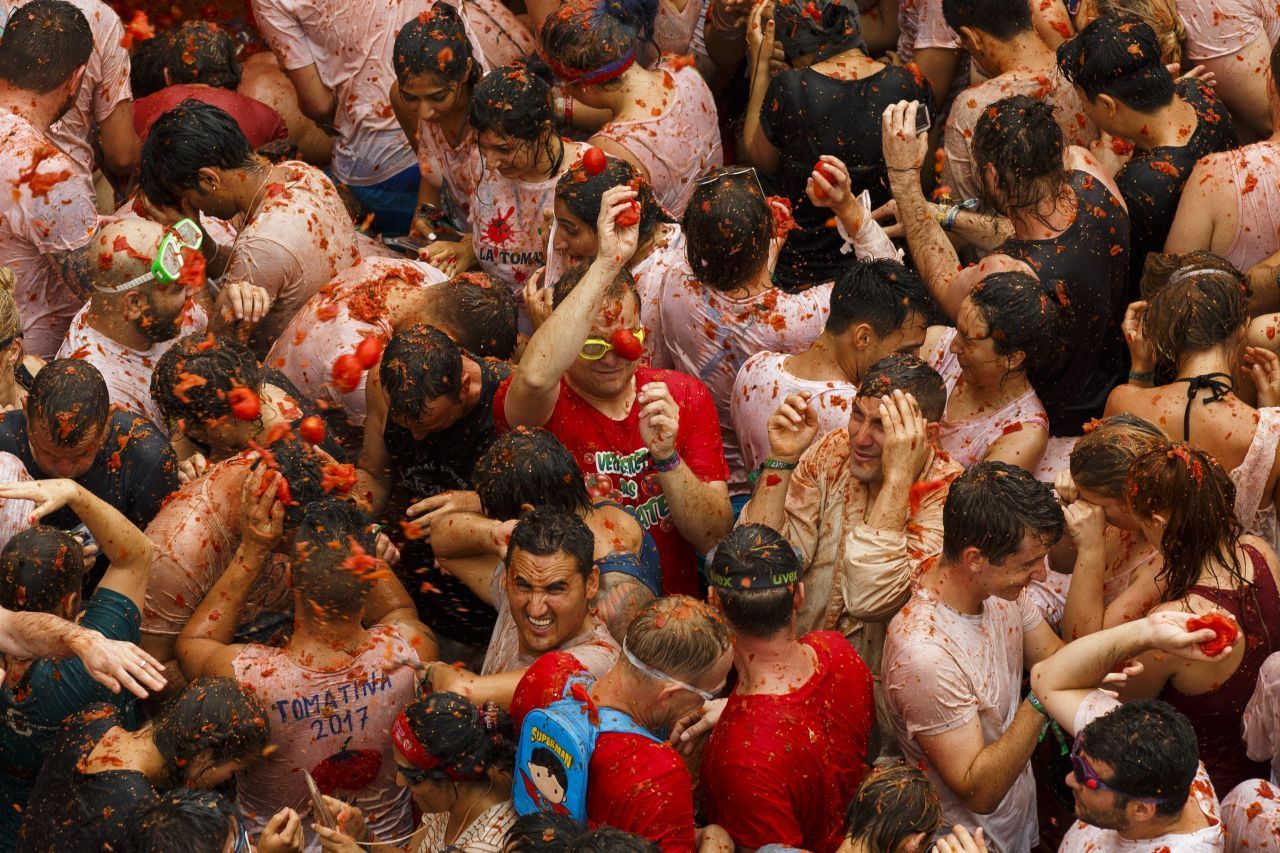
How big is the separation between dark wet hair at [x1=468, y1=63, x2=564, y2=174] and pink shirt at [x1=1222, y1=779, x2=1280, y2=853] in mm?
4006

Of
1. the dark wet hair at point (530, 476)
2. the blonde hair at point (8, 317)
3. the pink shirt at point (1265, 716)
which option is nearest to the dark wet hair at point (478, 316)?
the dark wet hair at point (530, 476)

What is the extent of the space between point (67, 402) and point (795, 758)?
2935 mm

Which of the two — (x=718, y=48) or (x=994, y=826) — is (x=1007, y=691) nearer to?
(x=994, y=826)

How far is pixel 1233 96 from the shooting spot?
7957 millimetres

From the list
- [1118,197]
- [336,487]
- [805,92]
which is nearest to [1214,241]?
[1118,197]

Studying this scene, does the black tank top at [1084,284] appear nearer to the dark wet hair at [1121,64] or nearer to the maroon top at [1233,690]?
the dark wet hair at [1121,64]

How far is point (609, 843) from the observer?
14.0 feet

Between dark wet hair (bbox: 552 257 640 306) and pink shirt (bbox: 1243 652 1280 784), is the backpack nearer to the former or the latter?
dark wet hair (bbox: 552 257 640 306)

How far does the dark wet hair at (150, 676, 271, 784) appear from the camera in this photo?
516 centimetres

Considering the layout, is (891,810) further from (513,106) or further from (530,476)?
(513,106)

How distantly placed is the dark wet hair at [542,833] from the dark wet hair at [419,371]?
7.00 feet

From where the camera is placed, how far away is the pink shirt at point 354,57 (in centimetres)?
848

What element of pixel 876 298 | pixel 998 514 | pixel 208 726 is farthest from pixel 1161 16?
pixel 208 726

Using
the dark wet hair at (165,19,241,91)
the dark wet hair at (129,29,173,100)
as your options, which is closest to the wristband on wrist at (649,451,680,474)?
the dark wet hair at (165,19,241,91)
